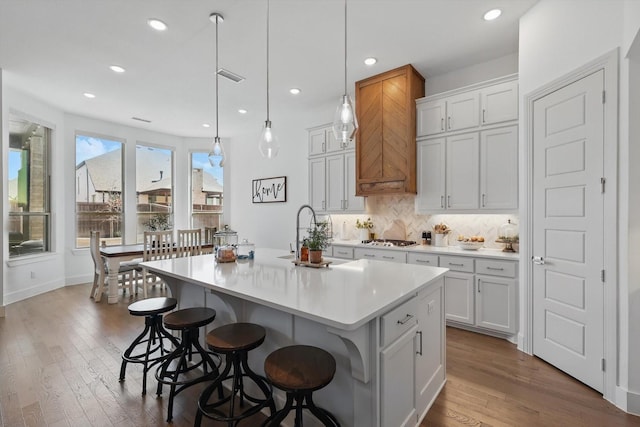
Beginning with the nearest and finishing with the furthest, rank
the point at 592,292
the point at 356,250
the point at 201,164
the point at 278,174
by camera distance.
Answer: the point at 592,292, the point at 356,250, the point at 278,174, the point at 201,164

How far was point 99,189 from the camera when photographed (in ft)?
19.3

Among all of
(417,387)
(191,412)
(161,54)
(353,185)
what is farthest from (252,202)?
(417,387)

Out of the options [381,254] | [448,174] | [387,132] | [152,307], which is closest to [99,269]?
[152,307]

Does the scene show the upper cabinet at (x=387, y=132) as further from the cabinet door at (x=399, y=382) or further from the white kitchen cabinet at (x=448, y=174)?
the cabinet door at (x=399, y=382)

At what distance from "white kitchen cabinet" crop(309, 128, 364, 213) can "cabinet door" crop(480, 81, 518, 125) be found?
70.4 inches

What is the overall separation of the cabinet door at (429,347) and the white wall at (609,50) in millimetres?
1158

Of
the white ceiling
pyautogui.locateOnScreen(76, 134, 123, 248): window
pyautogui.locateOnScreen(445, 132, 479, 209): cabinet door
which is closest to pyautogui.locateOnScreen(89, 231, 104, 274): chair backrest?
pyautogui.locateOnScreen(76, 134, 123, 248): window

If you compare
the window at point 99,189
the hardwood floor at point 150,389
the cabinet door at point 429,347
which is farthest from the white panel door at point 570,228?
the window at point 99,189

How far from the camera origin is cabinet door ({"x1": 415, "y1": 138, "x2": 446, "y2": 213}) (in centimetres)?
367

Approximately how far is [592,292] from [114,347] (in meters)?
4.19

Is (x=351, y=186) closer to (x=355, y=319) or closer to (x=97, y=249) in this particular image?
(x=355, y=319)

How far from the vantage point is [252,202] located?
6.66 m

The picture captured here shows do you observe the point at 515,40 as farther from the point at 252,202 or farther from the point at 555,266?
the point at 252,202

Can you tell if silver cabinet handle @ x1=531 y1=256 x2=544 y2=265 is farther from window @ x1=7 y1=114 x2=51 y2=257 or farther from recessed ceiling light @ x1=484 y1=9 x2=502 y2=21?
window @ x1=7 y1=114 x2=51 y2=257
